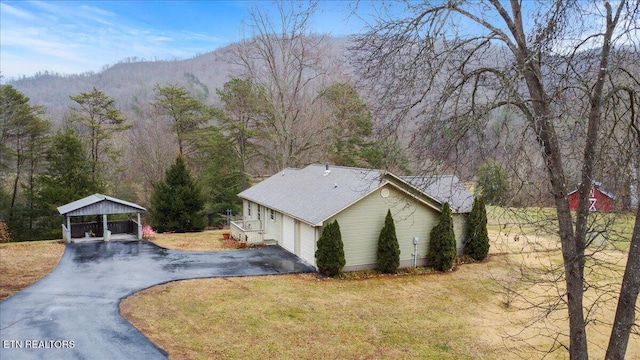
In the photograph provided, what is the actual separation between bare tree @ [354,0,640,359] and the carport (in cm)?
1794

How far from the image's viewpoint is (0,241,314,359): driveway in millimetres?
9125

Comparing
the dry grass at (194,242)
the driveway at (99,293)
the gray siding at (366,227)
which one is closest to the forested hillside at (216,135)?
the gray siding at (366,227)

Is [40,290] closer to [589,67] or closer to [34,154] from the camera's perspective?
[589,67]

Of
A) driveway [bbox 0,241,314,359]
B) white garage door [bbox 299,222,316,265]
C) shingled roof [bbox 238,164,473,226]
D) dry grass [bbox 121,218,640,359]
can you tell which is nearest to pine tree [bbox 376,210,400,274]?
dry grass [bbox 121,218,640,359]

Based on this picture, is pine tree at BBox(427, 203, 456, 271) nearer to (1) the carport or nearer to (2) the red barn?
(2) the red barn

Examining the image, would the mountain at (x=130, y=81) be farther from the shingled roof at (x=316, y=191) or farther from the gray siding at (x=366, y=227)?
the gray siding at (x=366, y=227)

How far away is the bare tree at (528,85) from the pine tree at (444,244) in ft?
36.0

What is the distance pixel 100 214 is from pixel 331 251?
40.1 feet

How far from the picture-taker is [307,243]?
55.9 feet

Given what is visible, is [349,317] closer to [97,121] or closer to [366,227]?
[366,227]

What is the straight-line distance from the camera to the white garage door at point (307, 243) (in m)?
16.4

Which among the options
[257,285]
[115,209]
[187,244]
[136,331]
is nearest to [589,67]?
[136,331]

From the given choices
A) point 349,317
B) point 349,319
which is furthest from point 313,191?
point 349,319

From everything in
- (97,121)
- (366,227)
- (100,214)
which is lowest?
(366,227)
